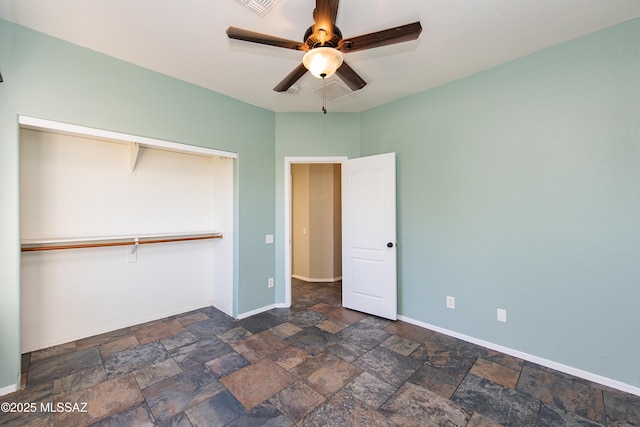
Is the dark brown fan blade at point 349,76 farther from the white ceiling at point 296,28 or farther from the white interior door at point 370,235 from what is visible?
the white interior door at point 370,235

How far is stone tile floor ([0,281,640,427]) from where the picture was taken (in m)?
1.76

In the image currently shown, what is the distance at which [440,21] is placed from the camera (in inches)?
77.2

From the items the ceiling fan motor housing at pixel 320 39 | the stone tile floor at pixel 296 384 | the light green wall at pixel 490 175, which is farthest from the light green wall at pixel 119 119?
the ceiling fan motor housing at pixel 320 39

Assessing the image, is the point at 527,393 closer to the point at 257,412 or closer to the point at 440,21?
the point at 257,412

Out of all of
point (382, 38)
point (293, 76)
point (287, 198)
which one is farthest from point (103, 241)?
point (382, 38)

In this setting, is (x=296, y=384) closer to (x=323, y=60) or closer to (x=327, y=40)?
(x=323, y=60)

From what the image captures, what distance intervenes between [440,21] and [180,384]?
3.44m

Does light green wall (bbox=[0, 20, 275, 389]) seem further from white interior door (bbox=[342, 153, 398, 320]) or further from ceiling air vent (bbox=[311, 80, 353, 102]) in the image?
white interior door (bbox=[342, 153, 398, 320])

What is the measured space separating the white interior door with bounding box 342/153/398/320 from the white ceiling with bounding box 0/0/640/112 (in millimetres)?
1139

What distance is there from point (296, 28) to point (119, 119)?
6.00 feet

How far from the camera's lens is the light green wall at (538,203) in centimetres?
204

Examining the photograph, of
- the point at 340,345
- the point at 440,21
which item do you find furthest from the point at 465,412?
the point at 440,21

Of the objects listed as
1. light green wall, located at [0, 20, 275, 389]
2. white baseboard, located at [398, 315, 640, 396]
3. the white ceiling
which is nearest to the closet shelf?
light green wall, located at [0, 20, 275, 389]

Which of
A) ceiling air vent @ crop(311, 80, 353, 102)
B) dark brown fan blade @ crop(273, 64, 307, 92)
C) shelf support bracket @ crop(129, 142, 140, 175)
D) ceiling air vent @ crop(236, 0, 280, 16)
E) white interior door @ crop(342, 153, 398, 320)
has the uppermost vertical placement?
ceiling air vent @ crop(236, 0, 280, 16)
